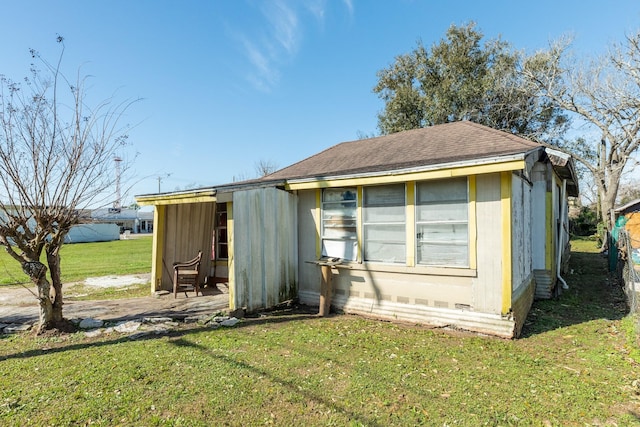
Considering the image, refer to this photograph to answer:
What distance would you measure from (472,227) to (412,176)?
1316mm

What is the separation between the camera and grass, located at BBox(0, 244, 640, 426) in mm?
3227

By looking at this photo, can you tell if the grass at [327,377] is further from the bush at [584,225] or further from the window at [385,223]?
the bush at [584,225]

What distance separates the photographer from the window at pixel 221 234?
9.52 meters

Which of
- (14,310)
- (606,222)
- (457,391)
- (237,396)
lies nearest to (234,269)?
(237,396)

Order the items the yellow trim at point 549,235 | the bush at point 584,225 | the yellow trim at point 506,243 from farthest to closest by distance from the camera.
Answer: the bush at point 584,225, the yellow trim at point 549,235, the yellow trim at point 506,243

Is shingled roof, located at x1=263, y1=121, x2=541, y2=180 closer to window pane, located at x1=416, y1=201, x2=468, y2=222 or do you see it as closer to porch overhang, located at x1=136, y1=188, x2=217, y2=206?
window pane, located at x1=416, y1=201, x2=468, y2=222

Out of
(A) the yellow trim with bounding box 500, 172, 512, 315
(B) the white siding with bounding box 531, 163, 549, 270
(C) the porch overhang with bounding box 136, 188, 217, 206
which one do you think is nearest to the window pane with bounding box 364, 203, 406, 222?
(A) the yellow trim with bounding box 500, 172, 512, 315

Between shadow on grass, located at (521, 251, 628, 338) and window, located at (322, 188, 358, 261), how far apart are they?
11.2 feet

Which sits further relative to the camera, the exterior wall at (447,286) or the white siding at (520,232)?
the white siding at (520,232)

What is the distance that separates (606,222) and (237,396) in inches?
1023

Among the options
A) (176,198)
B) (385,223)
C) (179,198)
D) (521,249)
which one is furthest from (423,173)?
(176,198)

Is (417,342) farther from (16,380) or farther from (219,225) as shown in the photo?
(219,225)

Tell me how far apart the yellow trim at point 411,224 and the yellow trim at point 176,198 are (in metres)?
3.73

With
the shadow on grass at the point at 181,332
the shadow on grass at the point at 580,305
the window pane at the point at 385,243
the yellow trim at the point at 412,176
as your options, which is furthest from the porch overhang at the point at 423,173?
the shadow on grass at the point at 580,305
